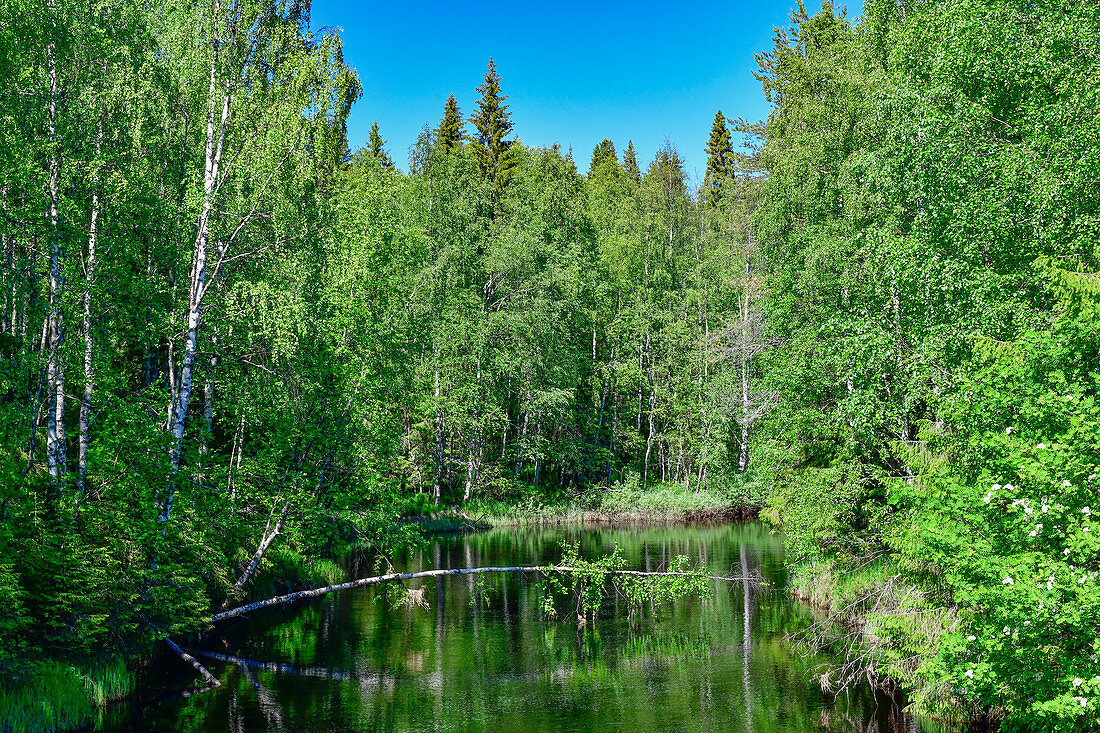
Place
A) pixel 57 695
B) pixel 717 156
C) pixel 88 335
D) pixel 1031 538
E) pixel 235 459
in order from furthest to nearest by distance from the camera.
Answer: pixel 717 156 < pixel 235 459 < pixel 88 335 < pixel 57 695 < pixel 1031 538

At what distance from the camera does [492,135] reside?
2218 inches

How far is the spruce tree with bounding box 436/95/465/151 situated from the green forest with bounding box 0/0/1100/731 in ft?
86.5

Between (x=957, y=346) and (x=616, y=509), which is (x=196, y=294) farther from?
(x=616, y=509)

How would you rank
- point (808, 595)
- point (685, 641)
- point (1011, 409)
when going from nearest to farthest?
1. point (1011, 409)
2. point (685, 641)
3. point (808, 595)

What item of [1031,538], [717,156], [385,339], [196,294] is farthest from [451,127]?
[1031,538]

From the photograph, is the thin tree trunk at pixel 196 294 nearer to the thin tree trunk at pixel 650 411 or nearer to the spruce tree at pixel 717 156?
the thin tree trunk at pixel 650 411

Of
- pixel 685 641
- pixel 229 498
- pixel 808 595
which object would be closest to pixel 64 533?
pixel 229 498

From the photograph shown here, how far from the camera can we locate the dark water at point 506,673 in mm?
14148

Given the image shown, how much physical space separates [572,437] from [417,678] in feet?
107

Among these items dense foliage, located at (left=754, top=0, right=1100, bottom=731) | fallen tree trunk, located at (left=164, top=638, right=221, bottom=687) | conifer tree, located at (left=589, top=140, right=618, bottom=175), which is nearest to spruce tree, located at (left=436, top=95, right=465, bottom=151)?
conifer tree, located at (left=589, top=140, right=618, bottom=175)

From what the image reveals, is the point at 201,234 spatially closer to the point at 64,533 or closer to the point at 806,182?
the point at 64,533

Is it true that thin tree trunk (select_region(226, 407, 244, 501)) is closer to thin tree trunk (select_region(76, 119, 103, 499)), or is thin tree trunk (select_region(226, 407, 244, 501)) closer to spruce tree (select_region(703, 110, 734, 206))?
thin tree trunk (select_region(76, 119, 103, 499))

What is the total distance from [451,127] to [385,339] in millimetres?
34298

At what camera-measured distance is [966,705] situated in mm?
13312
